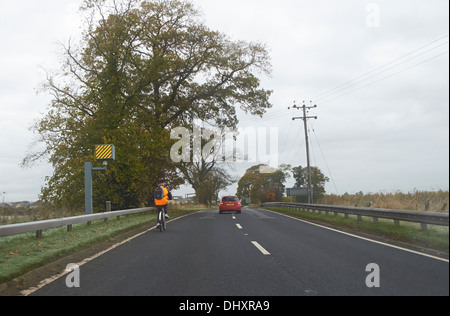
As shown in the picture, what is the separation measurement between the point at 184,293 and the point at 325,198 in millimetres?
27747

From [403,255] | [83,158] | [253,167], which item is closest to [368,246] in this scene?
[403,255]

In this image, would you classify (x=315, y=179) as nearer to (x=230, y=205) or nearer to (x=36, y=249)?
(x=230, y=205)

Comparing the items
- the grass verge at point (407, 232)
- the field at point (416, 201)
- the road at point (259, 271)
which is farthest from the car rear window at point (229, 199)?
the road at point (259, 271)

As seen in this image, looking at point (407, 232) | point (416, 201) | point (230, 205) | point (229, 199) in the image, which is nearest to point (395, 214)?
point (407, 232)

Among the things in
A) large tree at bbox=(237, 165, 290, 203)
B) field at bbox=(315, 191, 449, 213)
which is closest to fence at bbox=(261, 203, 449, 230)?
field at bbox=(315, 191, 449, 213)

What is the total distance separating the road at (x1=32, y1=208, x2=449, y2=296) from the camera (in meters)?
5.09

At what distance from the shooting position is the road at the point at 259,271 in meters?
5.09

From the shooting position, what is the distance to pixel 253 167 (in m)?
117

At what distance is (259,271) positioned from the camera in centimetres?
660

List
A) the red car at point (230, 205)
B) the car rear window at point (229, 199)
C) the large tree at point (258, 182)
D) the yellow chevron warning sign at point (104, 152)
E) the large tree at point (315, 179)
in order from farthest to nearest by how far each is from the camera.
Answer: the large tree at point (258, 182) → the large tree at point (315, 179) → the car rear window at point (229, 199) → the red car at point (230, 205) → the yellow chevron warning sign at point (104, 152)

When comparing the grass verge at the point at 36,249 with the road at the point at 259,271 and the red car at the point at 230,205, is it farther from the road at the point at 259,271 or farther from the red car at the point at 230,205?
the red car at the point at 230,205

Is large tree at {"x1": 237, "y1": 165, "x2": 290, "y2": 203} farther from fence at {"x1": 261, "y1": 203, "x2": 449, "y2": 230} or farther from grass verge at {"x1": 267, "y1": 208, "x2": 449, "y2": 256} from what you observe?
grass verge at {"x1": 267, "y1": 208, "x2": 449, "y2": 256}

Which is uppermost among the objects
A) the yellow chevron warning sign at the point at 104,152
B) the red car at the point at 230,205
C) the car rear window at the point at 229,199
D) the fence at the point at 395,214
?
the yellow chevron warning sign at the point at 104,152
